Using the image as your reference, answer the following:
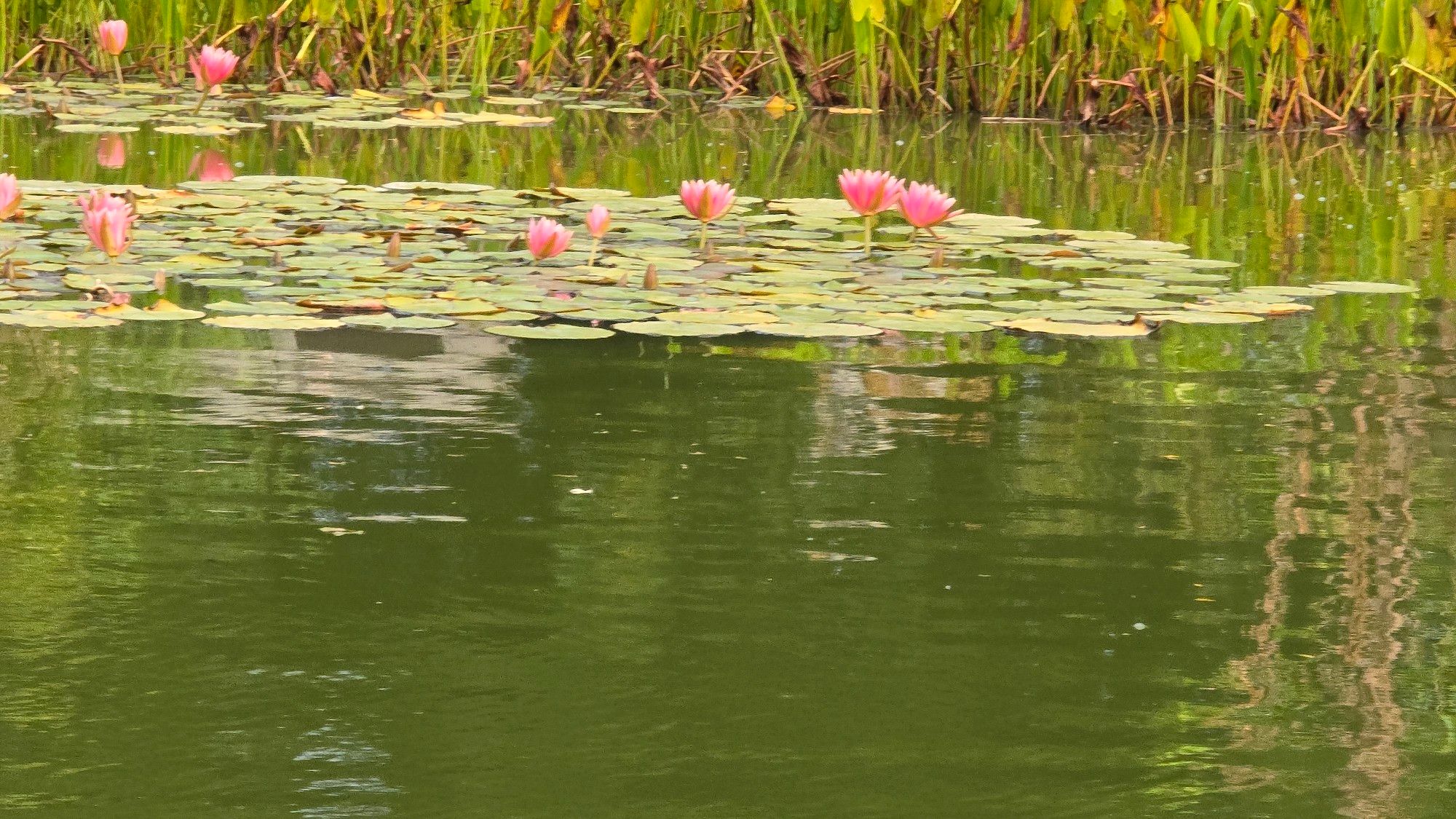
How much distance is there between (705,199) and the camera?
184 inches

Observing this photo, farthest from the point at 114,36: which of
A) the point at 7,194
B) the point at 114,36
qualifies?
the point at 7,194

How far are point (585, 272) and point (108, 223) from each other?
3.10ft

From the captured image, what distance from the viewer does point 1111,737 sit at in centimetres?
191

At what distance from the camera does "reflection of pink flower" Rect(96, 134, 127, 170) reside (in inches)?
259

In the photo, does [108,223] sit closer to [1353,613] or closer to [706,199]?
[706,199]

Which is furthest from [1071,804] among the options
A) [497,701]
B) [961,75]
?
[961,75]

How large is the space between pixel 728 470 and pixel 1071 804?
48.1 inches

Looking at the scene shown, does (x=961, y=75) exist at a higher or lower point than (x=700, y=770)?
higher

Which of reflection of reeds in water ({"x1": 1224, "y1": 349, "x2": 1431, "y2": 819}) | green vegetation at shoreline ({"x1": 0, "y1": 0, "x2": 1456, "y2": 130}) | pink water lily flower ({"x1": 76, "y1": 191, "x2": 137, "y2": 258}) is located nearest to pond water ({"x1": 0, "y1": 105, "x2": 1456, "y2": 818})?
reflection of reeds in water ({"x1": 1224, "y1": 349, "x2": 1431, "y2": 819})

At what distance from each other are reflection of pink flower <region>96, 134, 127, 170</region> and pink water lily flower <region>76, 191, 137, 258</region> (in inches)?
84.7

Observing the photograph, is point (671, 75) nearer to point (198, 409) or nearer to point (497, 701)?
point (198, 409)

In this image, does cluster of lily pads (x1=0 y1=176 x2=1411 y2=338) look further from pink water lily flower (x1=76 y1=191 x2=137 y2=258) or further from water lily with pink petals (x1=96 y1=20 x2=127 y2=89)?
water lily with pink petals (x1=96 y1=20 x2=127 y2=89)

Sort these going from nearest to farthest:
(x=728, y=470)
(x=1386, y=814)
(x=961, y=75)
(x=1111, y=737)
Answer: (x=1386, y=814), (x=1111, y=737), (x=728, y=470), (x=961, y=75)

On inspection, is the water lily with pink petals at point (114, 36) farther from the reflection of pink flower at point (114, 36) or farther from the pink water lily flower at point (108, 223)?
the pink water lily flower at point (108, 223)
